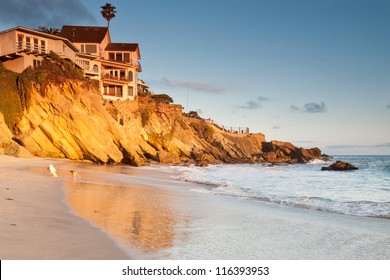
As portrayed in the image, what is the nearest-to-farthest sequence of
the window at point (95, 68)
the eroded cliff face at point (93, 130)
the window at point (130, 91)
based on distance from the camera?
the eroded cliff face at point (93, 130)
the window at point (95, 68)
the window at point (130, 91)

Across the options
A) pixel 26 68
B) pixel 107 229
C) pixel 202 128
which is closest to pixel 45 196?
pixel 107 229

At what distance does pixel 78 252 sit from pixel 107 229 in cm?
171

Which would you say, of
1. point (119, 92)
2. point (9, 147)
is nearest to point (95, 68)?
point (119, 92)

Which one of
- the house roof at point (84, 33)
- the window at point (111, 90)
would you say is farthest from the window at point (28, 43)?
the window at point (111, 90)

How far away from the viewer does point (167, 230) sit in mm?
7793

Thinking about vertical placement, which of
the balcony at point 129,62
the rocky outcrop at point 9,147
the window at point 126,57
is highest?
the window at point 126,57

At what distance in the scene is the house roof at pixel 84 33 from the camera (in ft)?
177

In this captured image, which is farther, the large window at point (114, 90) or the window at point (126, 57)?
the window at point (126, 57)

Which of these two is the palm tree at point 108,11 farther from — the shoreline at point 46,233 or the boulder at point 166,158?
the shoreline at point 46,233

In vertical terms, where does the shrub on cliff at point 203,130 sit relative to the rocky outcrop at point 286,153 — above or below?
above

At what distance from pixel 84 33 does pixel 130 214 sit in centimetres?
5179

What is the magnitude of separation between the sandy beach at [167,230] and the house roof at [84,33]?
46198 mm

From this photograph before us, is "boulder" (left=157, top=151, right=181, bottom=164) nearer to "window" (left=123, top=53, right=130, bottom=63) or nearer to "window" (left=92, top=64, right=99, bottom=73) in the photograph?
"window" (left=92, top=64, right=99, bottom=73)
